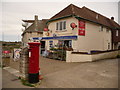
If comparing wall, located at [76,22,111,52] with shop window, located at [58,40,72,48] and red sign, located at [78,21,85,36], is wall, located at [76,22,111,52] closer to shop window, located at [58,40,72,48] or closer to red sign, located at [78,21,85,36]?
red sign, located at [78,21,85,36]

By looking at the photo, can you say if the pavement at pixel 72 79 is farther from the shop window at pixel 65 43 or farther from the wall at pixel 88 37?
the shop window at pixel 65 43

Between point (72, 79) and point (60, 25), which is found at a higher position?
point (60, 25)

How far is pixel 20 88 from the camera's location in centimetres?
384

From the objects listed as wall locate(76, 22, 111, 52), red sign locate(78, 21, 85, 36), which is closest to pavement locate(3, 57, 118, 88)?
wall locate(76, 22, 111, 52)

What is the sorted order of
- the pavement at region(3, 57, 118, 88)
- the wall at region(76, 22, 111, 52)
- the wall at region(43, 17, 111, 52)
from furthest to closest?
the wall at region(76, 22, 111, 52)
the wall at region(43, 17, 111, 52)
the pavement at region(3, 57, 118, 88)

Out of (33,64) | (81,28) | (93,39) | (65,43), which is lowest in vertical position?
(33,64)

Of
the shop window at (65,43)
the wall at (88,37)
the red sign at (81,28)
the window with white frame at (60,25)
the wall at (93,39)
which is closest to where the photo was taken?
the red sign at (81,28)

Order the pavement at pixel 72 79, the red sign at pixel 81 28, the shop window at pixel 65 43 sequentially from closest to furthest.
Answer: the pavement at pixel 72 79 < the red sign at pixel 81 28 < the shop window at pixel 65 43

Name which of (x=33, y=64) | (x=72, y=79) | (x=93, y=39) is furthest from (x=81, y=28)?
(x=33, y=64)

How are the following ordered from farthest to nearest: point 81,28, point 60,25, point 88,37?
point 60,25, point 88,37, point 81,28

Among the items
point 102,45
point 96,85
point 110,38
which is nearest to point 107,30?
point 110,38

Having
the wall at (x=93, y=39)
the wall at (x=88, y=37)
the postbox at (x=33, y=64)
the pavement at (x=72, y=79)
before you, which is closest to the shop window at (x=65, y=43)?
the wall at (x=88, y=37)

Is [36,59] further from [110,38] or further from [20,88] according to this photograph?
[110,38]

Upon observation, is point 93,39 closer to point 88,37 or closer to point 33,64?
point 88,37
